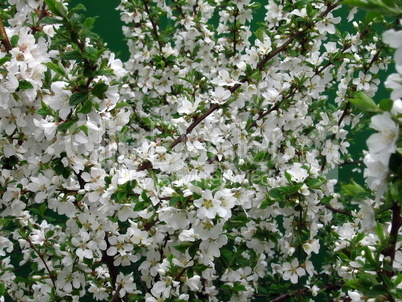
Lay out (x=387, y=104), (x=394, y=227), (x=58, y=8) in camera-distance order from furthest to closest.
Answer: (x=58, y=8) < (x=394, y=227) < (x=387, y=104)

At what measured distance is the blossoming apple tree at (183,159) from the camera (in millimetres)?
1294

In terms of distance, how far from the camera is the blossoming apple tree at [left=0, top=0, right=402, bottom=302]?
50.9 inches

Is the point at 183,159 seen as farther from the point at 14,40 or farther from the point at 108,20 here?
the point at 108,20

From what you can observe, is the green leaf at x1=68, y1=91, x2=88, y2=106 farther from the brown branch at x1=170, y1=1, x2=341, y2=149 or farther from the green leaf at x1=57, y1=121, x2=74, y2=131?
the brown branch at x1=170, y1=1, x2=341, y2=149

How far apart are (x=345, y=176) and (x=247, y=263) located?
2078mm

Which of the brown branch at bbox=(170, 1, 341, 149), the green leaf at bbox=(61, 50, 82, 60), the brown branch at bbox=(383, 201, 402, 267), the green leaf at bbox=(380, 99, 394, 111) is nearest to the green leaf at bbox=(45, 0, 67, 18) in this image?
the green leaf at bbox=(61, 50, 82, 60)

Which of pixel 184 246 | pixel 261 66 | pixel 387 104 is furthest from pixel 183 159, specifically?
pixel 387 104

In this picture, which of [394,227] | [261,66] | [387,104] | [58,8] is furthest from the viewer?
[261,66]

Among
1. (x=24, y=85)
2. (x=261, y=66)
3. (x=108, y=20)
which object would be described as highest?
(x=108, y=20)

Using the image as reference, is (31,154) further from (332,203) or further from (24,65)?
→ (332,203)

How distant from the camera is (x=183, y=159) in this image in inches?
70.4

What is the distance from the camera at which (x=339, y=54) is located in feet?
6.69

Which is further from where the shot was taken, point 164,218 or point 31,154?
point 31,154

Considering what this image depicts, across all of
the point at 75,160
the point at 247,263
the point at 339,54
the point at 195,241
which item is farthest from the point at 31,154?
the point at 339,54
